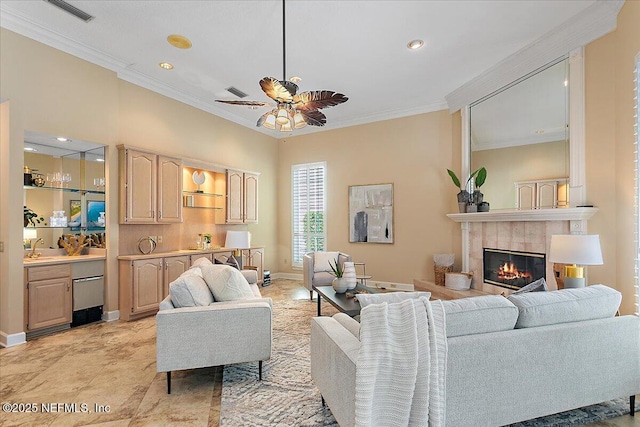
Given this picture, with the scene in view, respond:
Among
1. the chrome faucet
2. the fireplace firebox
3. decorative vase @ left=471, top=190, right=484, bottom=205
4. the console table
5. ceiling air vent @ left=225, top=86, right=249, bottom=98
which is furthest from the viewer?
ceiling air vent @ left=225, top=86, right=249, bottom=98

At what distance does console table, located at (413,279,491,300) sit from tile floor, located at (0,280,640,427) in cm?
262

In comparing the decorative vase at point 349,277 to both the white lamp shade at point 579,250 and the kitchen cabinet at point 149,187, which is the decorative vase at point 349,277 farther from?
the kitchen cabinet at point 149,187

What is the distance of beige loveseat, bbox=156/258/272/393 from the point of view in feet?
7.74

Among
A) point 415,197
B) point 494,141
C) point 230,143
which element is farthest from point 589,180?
point 230,143

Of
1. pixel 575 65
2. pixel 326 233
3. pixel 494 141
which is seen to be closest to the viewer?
pixel 575 65

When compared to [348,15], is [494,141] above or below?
below

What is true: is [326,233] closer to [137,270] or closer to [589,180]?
[137,270]

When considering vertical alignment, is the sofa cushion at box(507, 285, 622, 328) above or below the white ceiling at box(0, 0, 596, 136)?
below

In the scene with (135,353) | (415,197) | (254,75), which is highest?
(254,75)

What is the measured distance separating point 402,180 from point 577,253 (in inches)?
137

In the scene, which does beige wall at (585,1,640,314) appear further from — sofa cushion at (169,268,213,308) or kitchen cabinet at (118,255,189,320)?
kitchen cabinet at (118,255,189,320)

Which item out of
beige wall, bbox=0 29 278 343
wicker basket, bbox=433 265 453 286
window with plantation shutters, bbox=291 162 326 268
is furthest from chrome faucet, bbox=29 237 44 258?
wicker basket, bbox=433 265 453 286

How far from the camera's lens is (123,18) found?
342 cm

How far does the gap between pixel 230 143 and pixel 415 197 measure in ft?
12.2
